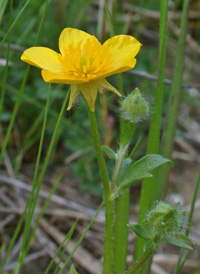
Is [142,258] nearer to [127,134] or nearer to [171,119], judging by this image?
[127,134]

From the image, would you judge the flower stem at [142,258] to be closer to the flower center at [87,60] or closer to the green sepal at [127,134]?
the green sepal at [127,134]

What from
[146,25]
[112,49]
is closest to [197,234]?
[112,49]

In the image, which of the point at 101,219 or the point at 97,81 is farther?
the point at 101,219

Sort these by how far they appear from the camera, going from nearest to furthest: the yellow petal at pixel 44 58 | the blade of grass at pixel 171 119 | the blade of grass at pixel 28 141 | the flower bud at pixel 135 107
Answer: the yellow petal at pixel 44 58 < the flower bud at pixel 135 107 < the blade of grass at pixel 171 119 < the blade of grass at pixel 28 141

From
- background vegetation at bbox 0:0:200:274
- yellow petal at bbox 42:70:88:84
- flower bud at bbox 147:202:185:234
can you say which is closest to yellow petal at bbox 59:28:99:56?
yellow petal at bbox 42:70:88:84

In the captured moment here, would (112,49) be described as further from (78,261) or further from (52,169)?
(52,169)

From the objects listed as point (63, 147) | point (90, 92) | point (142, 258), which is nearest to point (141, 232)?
point (142, 258)

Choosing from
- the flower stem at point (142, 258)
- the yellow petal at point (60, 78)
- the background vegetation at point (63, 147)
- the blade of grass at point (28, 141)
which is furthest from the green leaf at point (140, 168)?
the blade of grass at point (28, 141)

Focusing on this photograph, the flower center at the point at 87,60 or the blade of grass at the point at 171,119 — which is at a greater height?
the flower center at the point at 87,60
